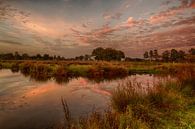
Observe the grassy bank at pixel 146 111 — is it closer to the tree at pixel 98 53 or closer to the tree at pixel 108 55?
the tree at pixel 108 55

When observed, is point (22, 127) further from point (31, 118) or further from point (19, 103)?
point (19, 103)

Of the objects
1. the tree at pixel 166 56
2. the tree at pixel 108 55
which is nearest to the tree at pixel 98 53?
the tree at pixel 108 55

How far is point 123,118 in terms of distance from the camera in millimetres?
5754

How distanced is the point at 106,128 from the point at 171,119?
257 centimetres

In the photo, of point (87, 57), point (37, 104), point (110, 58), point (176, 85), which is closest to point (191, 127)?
point (176, 85)

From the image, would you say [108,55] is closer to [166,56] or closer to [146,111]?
[166,56]

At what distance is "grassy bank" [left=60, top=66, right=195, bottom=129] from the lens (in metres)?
5.56

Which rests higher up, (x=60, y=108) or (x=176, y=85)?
(x=176, y=85)

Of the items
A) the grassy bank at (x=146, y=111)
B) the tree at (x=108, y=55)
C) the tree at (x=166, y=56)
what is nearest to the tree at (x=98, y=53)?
the tree at (x=108, y=55)

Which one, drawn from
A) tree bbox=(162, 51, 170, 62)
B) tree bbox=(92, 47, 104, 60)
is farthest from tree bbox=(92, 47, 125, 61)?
tree bbox=(162, 51, 170, 62)

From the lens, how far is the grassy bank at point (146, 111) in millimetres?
5562

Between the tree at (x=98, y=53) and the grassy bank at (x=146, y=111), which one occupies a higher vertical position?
the tree at (x=98, y=53)

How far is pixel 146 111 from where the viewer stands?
23.1 feet

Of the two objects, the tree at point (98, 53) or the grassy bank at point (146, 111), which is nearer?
the grassy bank at point (146, 111)
